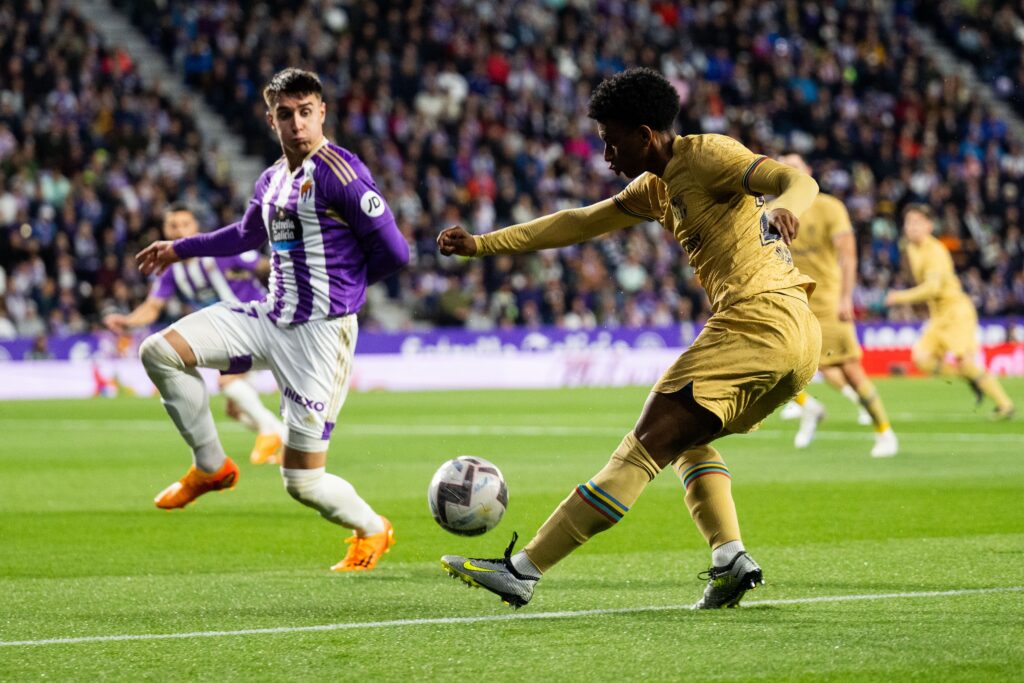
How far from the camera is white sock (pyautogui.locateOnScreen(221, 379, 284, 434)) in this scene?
44.0ft

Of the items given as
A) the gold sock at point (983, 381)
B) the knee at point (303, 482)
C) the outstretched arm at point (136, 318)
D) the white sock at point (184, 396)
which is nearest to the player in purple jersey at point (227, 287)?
the outstretched arm at point (136, 318)

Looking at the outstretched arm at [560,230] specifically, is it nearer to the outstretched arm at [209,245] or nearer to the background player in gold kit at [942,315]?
the outstretched arm at [209,245]

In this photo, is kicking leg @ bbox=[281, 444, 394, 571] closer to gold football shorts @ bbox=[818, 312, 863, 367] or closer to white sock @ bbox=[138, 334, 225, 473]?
white sock @ bbox=[138, 334, 225, 473]

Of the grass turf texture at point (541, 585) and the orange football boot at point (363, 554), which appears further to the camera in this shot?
the orange football boot at point (363, 554)

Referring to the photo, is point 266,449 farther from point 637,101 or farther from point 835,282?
point 637,101

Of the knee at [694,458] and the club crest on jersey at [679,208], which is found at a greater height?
the club crest on jersey at [679,208]

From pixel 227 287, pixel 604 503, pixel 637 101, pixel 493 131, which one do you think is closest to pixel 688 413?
pixel 604 503

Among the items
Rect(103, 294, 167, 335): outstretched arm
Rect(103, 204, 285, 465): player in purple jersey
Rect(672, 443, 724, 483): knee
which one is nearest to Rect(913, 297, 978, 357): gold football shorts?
Rect(103, 204, 285, 465): player in purple jersey

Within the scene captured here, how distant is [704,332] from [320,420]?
86.0 inches

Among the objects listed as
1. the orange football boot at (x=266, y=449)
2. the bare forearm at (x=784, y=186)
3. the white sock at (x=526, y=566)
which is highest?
the bare forearm at (x=784, y=186)

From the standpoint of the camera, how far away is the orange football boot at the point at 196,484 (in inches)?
316

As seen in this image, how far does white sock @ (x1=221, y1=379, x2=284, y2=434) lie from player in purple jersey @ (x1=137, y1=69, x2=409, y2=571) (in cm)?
573

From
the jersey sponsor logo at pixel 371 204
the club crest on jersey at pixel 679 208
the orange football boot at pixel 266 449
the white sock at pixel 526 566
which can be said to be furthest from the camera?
the orange football boot at pixel 266 449

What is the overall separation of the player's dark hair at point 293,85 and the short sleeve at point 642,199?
5.94 ft
